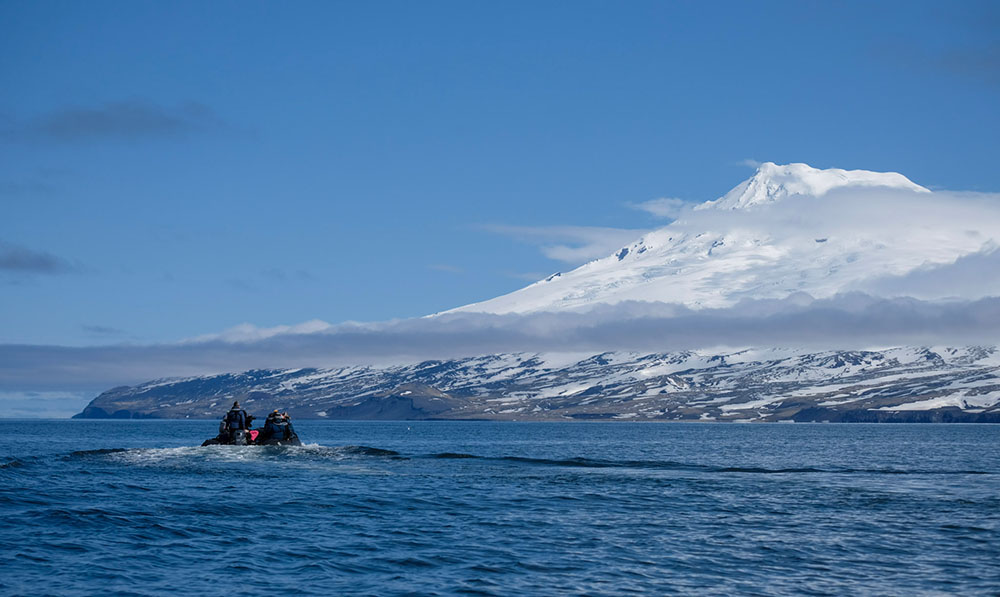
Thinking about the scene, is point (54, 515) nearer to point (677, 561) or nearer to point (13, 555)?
point (13, 555)

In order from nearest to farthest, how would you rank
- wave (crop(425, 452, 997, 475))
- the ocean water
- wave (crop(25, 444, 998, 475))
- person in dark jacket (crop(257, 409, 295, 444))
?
1. the ocean water
2. wave (crop(425, 452, 997, 475))
3. wave (crop(25, 444, 998, 475))
4. person in dark jacket (crop(257, 409, 295, 444))

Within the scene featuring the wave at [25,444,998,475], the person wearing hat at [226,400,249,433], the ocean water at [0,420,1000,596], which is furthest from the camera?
the person wearing hat at [226,400,249,433]

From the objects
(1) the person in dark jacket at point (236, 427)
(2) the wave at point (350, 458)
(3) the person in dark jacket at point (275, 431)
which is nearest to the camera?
(2) the wave at point (350, 458)

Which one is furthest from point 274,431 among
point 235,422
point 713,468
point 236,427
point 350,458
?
point 713,468

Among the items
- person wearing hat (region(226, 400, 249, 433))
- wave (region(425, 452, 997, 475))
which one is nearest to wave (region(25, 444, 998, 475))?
wave (region(425, 452, 997, 475))

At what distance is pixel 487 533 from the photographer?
4372cm

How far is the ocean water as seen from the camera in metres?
33.4

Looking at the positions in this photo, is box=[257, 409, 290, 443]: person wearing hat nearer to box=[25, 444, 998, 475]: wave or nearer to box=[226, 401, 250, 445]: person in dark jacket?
box=[25, 444, 998, 475]: wave

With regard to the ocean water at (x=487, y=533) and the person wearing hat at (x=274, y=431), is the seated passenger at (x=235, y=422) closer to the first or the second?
the person wearing hat at (x=274, y=431)

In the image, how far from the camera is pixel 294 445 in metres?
99.4

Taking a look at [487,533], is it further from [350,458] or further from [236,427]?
[236,427]

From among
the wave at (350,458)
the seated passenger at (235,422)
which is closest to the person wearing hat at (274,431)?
the wave at (350,458)

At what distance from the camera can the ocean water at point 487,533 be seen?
3344cm

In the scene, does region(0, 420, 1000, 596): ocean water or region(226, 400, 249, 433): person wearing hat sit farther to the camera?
region(226, 400, 249, 433): person wearing hat
